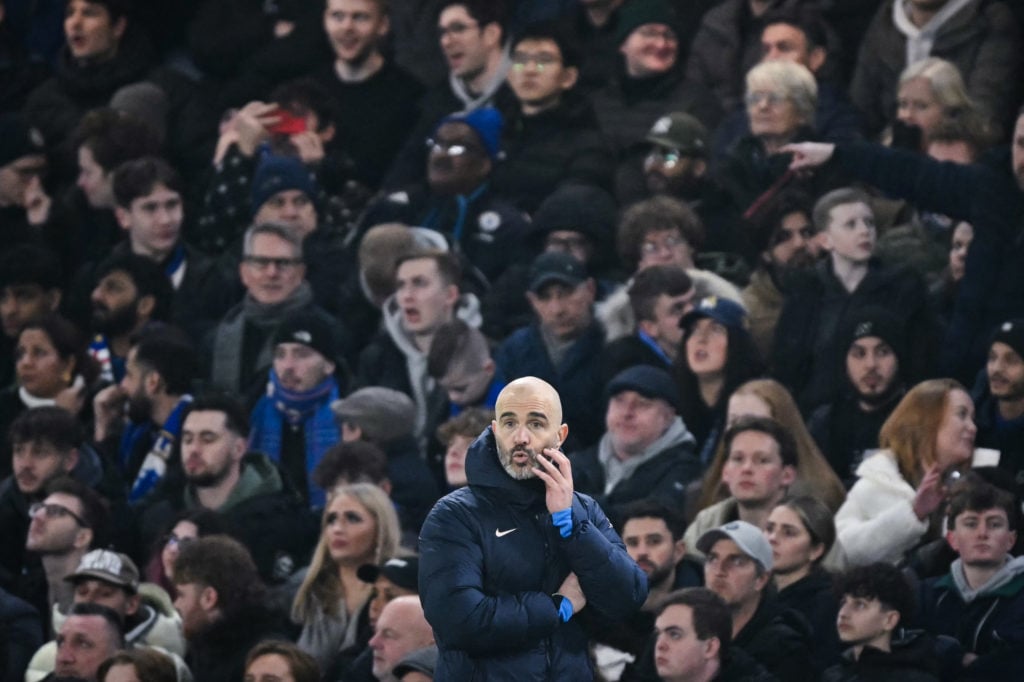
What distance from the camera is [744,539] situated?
9781 millimetres

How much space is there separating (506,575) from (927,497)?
3.41 m

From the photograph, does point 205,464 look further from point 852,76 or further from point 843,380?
point 852,76

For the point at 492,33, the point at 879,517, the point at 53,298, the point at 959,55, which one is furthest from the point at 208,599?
the point at 959,55

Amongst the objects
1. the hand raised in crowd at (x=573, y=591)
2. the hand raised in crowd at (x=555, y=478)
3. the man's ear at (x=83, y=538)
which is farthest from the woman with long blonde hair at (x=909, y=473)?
the man's ear at (x=83, y=538)

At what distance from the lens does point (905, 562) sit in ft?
33.4

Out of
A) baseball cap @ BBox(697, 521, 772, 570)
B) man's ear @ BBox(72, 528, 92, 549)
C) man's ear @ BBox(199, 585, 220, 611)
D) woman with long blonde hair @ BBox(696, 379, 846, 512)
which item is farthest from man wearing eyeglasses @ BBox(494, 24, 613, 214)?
baseball cap @ BBox(697, 521, 772, 570)

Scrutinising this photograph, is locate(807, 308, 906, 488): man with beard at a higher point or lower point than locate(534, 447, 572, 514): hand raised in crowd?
lower

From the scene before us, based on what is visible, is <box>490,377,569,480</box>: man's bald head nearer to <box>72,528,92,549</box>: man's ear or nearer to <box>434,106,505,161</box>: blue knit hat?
<box>72,528,92,549</box>: man's ear

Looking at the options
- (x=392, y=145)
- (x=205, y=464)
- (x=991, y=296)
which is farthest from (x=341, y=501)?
(x=392, y=145)

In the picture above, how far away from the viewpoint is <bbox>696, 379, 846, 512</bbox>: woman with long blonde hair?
10.5 metres

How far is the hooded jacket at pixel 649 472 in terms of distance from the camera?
10.9m

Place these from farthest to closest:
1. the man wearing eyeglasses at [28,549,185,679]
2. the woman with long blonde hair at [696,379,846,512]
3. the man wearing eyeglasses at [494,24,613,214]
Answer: the man wearing eyeglasses at [494,24,613,214], the man wearing eyeglasses at [28,549,185,679], the woman with long blonde hair at [696,379,846,512]

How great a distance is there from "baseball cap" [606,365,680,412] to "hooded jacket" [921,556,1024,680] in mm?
1767

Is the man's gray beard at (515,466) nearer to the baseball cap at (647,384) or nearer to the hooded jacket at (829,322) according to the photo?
the baseball cap at (647,384)
